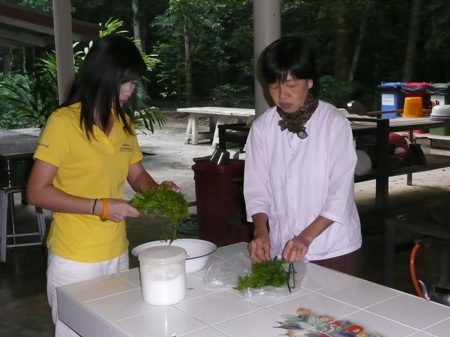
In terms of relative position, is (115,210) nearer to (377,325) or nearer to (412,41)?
(377,325)

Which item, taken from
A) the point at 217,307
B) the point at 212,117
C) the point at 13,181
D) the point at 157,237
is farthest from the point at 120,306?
the point at 212,117

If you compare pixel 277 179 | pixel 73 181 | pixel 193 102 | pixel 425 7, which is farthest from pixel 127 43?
pixel 193 102

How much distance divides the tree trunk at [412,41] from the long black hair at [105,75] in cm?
1375

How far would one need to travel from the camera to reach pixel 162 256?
66.7 inches

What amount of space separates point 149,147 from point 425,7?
809cm

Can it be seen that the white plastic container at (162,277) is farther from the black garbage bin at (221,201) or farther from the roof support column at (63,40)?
the roof support column at (63,40)

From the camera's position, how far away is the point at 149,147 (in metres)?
11.4

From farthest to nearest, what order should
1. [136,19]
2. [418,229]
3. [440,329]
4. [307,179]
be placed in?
[136,19] → [418,229] → [307,179] → [440,329]

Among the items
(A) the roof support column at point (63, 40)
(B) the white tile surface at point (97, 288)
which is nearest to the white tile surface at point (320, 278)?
(B) the white tile surface at point (97, 288)

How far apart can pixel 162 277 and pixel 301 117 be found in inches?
30.6

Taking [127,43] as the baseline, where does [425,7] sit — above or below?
above

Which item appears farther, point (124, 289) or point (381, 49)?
point (381, 49)

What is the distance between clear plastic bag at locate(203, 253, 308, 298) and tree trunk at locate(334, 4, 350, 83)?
1332 centimetres

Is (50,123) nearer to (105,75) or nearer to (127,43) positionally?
(105,75)
